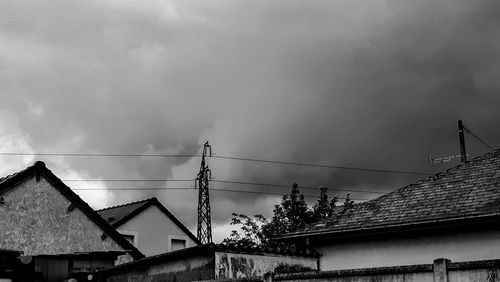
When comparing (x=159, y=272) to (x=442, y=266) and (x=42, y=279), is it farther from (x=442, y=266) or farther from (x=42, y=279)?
(x=442, y=266)

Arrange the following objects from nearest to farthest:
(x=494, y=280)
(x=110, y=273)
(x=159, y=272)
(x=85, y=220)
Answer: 1. (x=494, y=280)
2. (x=159, y=272)
3. (x=110, y=273)
4. (x=85, y=220)

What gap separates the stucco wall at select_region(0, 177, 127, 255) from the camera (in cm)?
2128

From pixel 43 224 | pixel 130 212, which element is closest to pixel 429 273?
pixel 43 224

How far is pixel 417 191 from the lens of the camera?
19.2 metres

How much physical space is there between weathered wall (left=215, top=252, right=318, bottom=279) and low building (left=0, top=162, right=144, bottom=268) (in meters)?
6.06

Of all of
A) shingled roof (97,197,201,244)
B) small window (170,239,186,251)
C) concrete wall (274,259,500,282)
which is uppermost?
shingled roof (97,197,201,244)

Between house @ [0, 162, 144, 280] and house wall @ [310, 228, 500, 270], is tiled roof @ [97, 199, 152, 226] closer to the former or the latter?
house @ [0, 162, 144, 280]

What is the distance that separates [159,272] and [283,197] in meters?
26.0

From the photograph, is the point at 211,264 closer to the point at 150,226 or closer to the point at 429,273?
the point at 429,273

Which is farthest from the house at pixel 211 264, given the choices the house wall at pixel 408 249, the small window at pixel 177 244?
the small window at pixel 177 244

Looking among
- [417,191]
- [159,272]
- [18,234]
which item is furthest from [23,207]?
[417,191]

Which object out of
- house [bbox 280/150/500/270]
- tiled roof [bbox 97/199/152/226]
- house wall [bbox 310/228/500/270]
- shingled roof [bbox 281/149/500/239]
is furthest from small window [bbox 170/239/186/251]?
house wall [bbox 310/228/500/270]

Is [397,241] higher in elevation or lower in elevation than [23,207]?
lower

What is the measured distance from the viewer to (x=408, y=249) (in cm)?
1728
